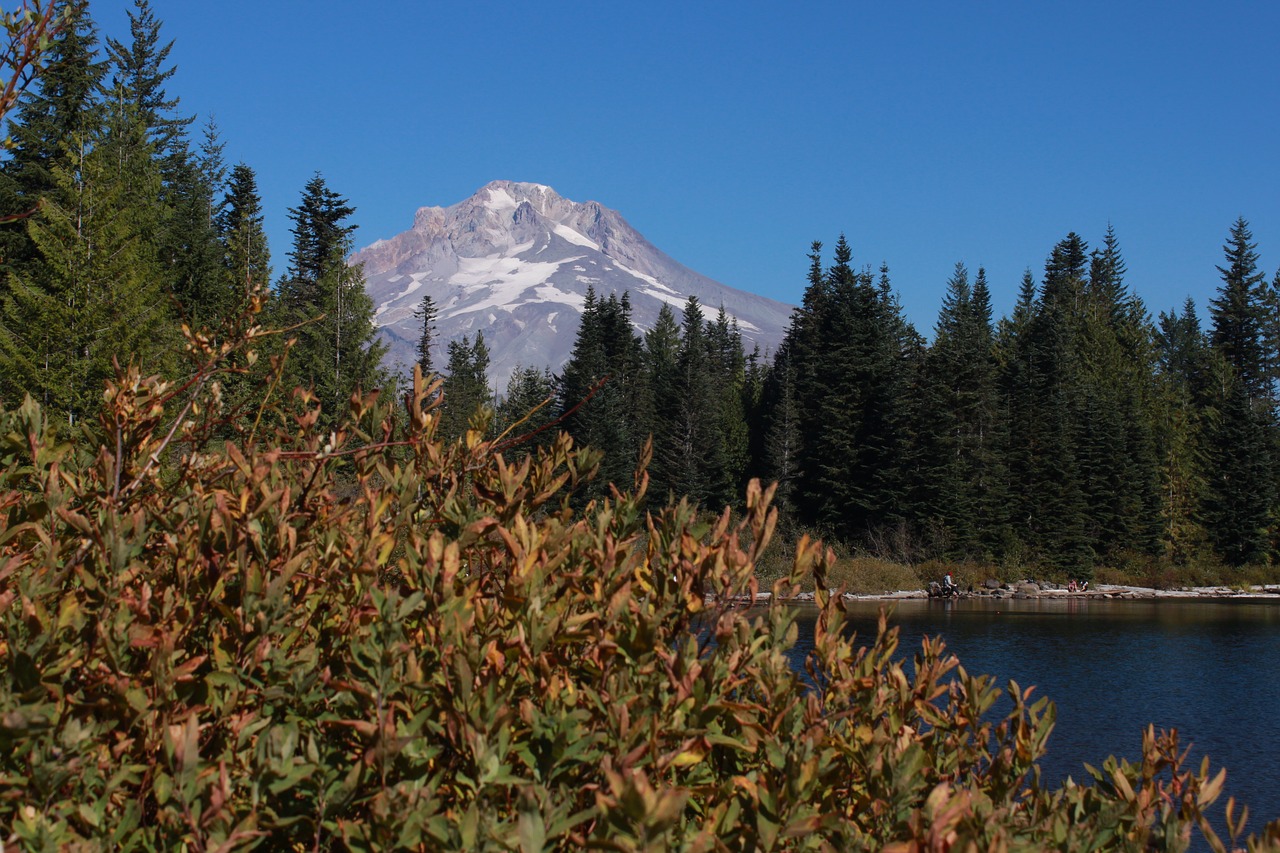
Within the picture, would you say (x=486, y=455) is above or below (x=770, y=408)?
below

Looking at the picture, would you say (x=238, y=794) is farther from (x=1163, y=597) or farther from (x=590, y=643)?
(x=1163, y=597)

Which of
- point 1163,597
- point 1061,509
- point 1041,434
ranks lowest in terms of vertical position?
point 1163,597

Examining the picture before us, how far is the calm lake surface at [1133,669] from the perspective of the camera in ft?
47.5

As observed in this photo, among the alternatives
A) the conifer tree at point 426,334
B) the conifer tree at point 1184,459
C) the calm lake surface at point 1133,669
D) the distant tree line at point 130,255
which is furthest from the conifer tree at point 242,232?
the conifer tree at point 1184,459

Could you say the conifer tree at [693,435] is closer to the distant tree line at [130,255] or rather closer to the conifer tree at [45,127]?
the distant tree line at [130,255]

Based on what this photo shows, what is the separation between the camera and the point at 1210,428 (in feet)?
176

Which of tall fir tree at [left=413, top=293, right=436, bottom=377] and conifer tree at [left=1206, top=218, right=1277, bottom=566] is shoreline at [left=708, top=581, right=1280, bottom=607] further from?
tall fir tree at [left=413, top=293, right=436, bottom=377]

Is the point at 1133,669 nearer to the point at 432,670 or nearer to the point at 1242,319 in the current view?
the point at 432,670

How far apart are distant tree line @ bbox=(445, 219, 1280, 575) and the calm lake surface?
33.3 ft

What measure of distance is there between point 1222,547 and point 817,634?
177 feet

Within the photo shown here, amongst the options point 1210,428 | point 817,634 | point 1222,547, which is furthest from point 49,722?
point 1210,428

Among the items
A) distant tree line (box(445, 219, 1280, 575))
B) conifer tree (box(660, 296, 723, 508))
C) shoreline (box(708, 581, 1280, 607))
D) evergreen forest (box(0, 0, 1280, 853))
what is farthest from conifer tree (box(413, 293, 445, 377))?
evergreen forest (box(0, 0, 1280, 853))

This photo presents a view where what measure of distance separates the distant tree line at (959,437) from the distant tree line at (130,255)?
12.4 m

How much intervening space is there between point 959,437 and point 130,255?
37045mm
